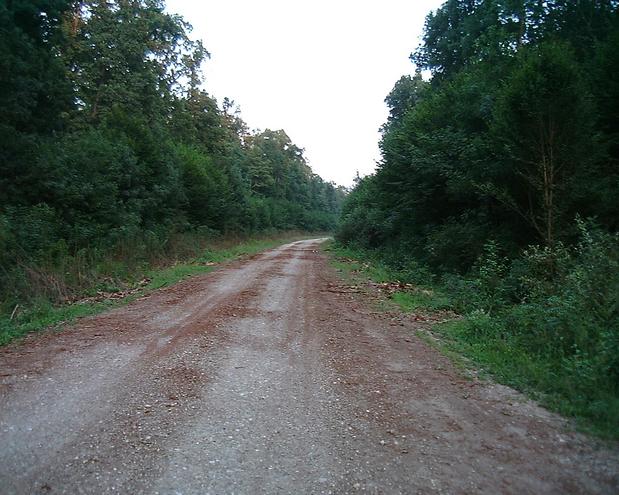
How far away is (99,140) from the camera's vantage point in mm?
15742

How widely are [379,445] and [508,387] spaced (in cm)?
208

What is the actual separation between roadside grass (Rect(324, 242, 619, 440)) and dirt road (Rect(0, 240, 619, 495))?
0.25 m

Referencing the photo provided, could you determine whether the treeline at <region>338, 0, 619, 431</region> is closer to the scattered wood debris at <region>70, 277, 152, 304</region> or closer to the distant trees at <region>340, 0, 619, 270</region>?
the distant trees at <region>340, 0, 619, 270</region>

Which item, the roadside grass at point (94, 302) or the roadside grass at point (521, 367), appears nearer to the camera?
the roadside grass at point (521, 367)

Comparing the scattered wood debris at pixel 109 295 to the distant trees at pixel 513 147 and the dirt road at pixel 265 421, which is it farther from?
the distant trees at pixel 513 147

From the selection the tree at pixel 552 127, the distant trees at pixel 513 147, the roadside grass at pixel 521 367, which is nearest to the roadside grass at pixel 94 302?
the roadside grass at pixel 521 367

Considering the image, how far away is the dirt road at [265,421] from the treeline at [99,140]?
564cm

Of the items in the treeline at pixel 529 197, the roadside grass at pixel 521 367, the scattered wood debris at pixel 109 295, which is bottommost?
the scattered wood debris at pixel 109 295

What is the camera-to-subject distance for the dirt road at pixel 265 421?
2908mm

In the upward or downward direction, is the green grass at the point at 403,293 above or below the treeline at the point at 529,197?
below

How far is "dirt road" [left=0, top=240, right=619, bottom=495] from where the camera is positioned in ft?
9.54

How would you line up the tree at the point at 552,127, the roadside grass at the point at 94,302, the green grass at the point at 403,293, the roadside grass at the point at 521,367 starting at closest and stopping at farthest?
the roadside grass at the point at 521,367 → the roadside grass at the point at 94,302 → the green grass at the point at 403,293 → the tree at the point at 552,127

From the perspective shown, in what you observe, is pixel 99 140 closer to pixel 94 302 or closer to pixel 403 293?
pixel 94 302

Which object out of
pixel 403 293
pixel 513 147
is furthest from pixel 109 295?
pixel 513 147
